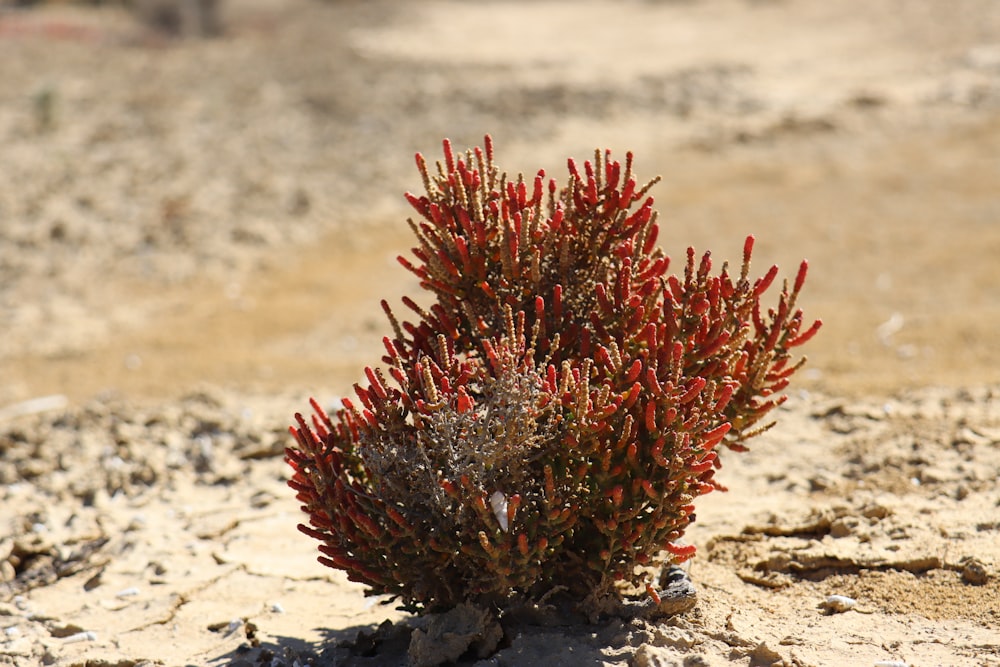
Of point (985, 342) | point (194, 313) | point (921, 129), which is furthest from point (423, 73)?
point (985, 342)

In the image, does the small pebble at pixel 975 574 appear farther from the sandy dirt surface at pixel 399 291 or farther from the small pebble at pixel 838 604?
the small pebble at pixel 838 604

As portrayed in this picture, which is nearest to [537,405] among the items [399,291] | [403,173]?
[399,291]

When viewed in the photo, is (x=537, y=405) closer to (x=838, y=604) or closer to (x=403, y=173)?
(x=838, y=604)

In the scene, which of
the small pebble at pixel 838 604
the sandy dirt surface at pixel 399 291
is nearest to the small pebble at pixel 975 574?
the sandy dirt surface at pixel 399 291

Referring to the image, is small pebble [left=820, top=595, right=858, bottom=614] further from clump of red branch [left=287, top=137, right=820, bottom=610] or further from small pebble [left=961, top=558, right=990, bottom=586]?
clump of red branch [left=287, top=137, right=820, bottom=610]

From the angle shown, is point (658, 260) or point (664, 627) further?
point (658, 260)

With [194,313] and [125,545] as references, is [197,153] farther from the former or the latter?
[125,545]
